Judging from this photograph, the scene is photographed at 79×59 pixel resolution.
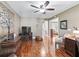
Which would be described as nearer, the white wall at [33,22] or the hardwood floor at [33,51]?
the hardwood floor at [33,51]

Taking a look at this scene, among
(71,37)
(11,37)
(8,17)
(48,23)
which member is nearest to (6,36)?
(11,37)

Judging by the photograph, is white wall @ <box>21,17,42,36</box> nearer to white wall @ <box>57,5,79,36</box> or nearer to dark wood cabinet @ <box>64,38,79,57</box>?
white wall @ <box>57,5,79,36</box>

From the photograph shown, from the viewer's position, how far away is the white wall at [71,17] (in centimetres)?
356

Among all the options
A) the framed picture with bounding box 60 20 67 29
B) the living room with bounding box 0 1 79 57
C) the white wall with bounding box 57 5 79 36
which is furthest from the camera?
the framed picture with bounding box 60 20 67 29

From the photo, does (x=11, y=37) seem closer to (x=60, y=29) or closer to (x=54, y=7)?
(x=60, y=29)

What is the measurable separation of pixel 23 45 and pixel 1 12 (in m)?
1.66

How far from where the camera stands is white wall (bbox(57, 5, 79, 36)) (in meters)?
3.56

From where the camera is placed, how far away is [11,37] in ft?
13.0

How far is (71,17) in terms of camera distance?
12.8 feet

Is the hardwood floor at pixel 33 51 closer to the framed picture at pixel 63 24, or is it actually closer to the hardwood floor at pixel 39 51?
the hardwood floor at pixel 39 51

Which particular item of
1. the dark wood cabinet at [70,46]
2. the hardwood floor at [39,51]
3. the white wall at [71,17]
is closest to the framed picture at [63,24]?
the white wall at [71,17]

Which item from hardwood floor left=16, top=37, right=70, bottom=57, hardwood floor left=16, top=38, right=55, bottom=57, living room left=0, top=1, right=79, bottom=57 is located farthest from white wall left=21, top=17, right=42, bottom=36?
hardwood floor left=16, top=38, right=55, bottom=57

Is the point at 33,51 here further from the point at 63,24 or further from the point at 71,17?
the point at 71,17

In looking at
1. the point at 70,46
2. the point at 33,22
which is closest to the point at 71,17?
the point at 70,46
